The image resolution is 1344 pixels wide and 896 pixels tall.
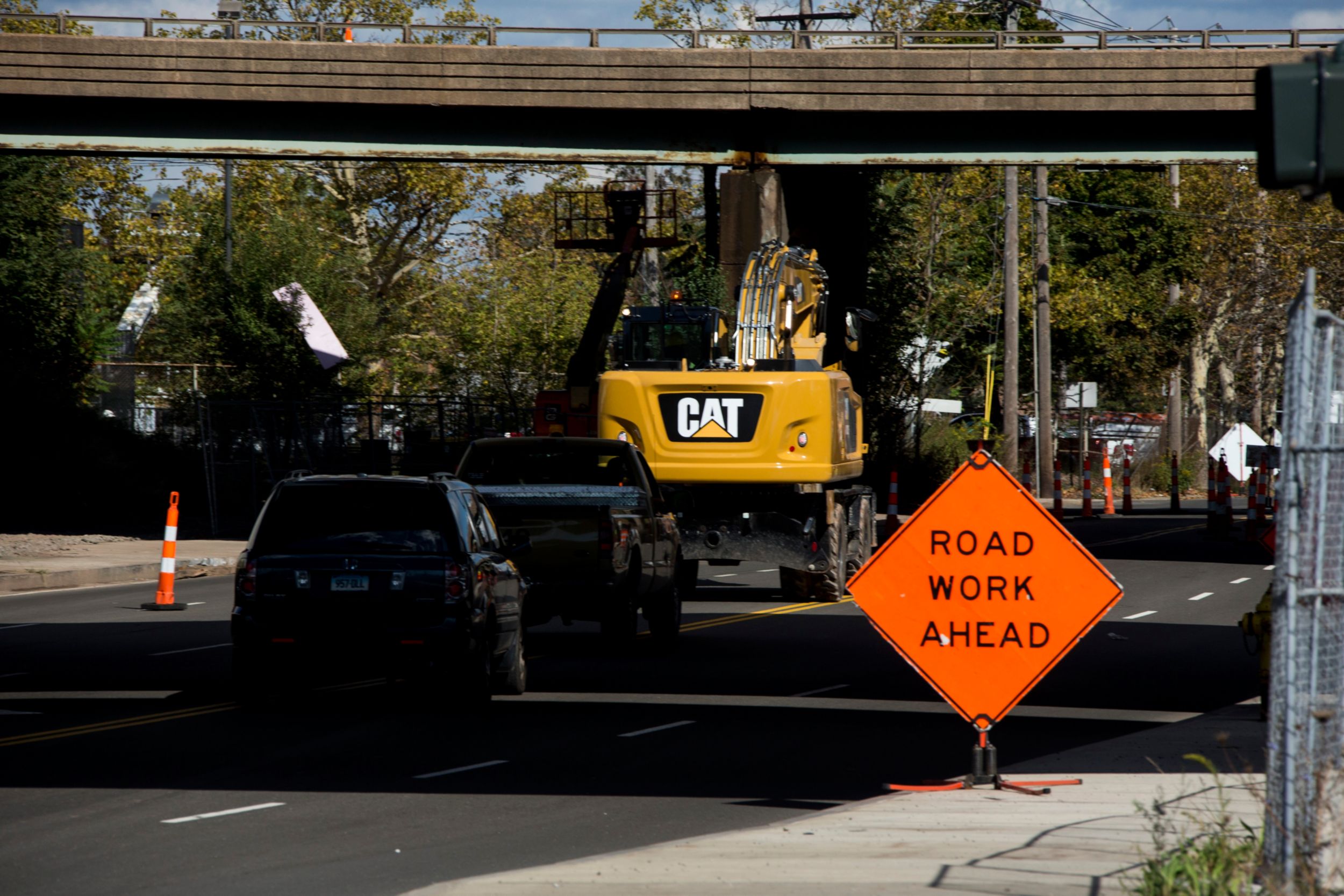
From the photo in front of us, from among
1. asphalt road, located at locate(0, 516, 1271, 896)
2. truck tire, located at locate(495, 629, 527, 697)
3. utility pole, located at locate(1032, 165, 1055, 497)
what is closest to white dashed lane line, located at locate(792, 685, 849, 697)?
asphalt road, located at locate(0, 516, 1271, 896)

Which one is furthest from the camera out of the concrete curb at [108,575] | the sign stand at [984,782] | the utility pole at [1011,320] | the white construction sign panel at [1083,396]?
the white construction sign panel at [1083,396]

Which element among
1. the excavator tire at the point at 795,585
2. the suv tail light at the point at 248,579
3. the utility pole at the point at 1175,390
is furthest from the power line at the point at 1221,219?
the suv tail light at the point at 248,579

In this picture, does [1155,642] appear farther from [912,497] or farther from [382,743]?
[912,497]

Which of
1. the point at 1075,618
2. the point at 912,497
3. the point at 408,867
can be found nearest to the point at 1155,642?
the point at 1075,618

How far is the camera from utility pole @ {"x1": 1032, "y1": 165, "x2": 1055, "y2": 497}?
155ft

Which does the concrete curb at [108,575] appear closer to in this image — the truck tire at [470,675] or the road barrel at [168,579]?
Result: the road barrel at [168,579]

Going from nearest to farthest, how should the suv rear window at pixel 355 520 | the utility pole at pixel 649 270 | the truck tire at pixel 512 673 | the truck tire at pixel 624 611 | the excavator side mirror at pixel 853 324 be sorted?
the suv rear window at pixel 355 520 < the truck tire at pixel 512 673 < the truck tire at pixel 624 611 < the excavator side mirror at pixel 853 324 < the utility pole at pixel 649 270

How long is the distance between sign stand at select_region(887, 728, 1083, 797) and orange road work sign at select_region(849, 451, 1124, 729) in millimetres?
143

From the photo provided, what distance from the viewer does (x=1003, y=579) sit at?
973cm

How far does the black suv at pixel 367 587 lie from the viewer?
12.8m

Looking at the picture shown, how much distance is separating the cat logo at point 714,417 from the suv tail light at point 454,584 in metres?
8.82

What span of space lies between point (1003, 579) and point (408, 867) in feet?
Result: 12.1

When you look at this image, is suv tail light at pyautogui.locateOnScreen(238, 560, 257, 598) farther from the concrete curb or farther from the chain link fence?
the concrete curb

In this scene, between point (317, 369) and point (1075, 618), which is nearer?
point (1075, 618)
